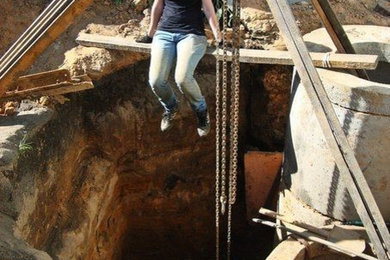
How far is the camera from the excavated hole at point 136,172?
5195 millimetres

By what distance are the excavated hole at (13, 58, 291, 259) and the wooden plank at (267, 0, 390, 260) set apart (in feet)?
7.53

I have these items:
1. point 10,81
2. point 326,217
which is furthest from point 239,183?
point 10,81

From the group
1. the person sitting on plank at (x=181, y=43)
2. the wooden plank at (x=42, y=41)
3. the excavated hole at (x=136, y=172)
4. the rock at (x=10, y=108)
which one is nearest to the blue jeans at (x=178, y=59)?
the person sitting on plank at (x=181, y=43)

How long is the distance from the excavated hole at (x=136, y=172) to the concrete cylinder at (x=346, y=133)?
103cm

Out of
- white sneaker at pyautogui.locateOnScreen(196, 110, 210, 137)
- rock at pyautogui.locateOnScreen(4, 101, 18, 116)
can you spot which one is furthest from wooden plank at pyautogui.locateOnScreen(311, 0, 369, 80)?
rock at pyautogui.locateOnScreen(4, 101, 18, 116)

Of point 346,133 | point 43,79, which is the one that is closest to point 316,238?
point 346,133

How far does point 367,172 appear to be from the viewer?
5125mm

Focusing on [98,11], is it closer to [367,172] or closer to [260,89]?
[260,89]

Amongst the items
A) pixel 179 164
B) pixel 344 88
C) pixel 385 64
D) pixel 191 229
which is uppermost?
pixel 344 88

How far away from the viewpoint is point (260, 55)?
5.63 meters

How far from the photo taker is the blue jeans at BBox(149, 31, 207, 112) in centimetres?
498

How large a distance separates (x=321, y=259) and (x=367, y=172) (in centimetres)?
103

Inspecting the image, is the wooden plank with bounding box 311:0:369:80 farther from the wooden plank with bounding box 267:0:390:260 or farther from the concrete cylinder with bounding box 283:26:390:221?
the wooden plank with bounding box 267:0:390:260

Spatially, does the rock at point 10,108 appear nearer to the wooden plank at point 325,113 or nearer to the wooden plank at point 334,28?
the wooden plank at point 325,113
